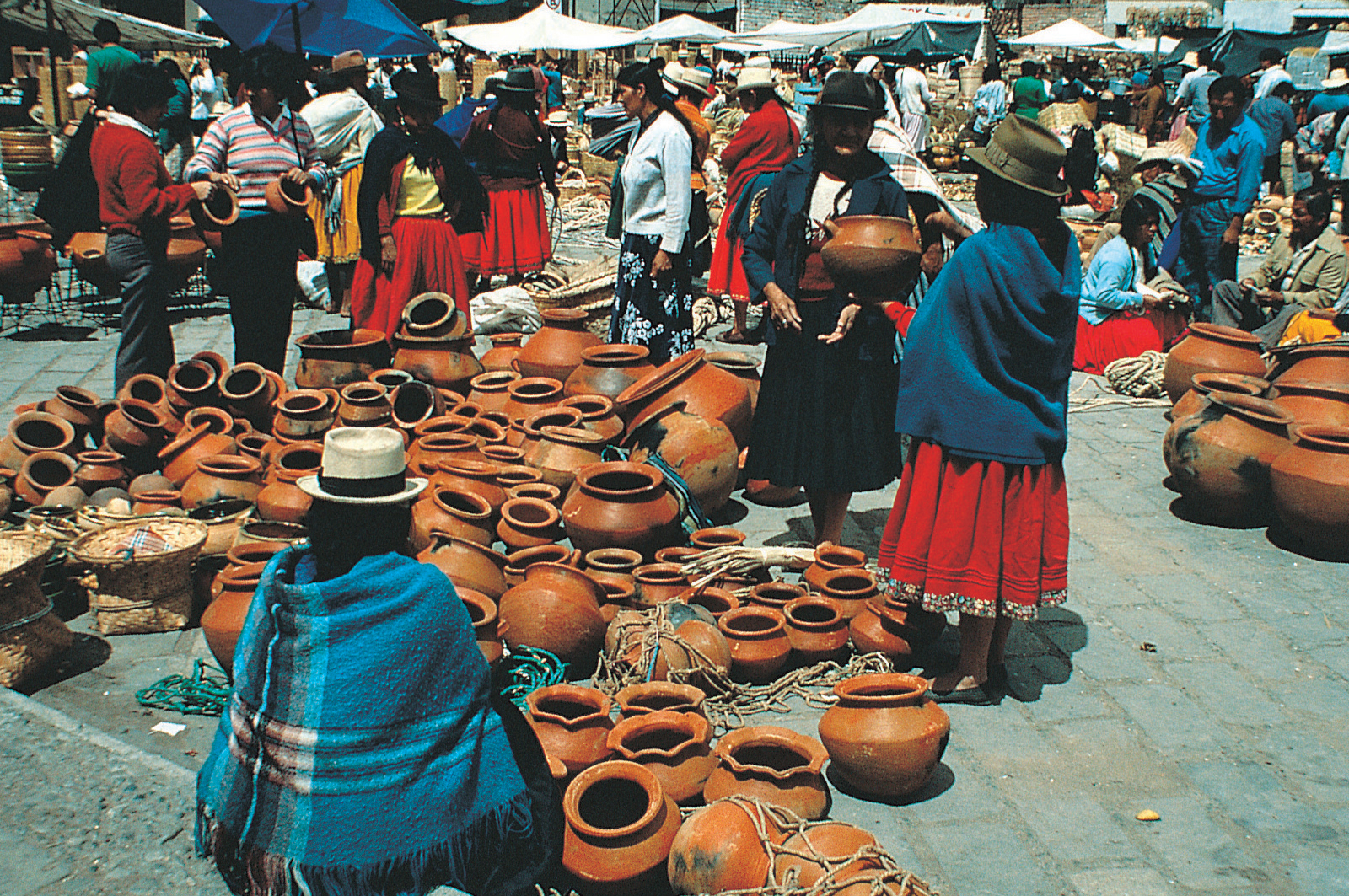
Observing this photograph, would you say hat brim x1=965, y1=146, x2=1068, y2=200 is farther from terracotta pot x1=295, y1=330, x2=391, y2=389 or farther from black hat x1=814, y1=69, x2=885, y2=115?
terracotta pot x1=295, y1=330, x2=391, y2=389

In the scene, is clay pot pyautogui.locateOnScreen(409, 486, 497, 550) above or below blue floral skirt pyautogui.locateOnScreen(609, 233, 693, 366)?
below

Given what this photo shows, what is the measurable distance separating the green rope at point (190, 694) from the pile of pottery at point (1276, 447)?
490 centimetres

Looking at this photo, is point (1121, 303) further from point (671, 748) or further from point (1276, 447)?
point (671, 748)

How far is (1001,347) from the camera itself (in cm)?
358

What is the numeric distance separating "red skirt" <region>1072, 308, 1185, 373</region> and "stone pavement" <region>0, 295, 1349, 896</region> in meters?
3.38

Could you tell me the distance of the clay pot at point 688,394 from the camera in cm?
550

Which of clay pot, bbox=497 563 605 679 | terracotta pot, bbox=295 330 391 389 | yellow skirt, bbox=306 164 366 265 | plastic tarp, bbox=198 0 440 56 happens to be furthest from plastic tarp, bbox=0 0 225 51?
clay pot, bbox=497 563 605 679

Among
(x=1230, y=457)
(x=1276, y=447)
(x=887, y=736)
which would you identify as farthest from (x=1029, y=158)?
(x=1276, y=447)

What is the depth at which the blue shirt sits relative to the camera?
30.0 feet

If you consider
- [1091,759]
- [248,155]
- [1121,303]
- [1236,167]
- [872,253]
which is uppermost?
[1236,167]

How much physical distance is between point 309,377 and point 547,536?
2.39 m

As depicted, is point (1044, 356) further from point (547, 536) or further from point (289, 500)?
point (289, 500)

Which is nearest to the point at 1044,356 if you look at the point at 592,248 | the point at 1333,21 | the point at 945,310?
the point at 945,310

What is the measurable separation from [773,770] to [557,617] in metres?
1.21
